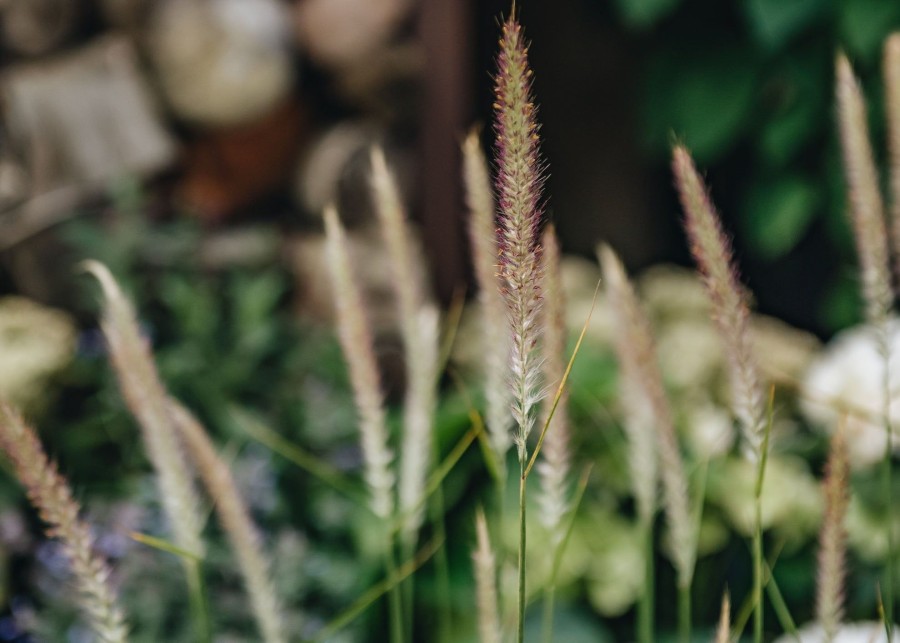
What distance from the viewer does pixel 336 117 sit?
1681 millimetres

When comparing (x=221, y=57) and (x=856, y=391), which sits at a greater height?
(x=221, y=57)

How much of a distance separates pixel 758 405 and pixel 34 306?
4.28ft

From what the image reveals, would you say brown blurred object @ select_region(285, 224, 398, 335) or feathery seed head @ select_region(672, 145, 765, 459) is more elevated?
brown blurred object @ select_region(285, 224, 398, 335)

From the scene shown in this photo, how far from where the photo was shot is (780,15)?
143cm

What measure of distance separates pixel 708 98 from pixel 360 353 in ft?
4.62

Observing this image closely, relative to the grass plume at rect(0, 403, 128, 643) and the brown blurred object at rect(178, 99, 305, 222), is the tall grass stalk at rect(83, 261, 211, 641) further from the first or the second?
the brown blurred object at rect(178, 99, 305, 222)

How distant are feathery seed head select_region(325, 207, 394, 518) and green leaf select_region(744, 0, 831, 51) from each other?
1.20 meters

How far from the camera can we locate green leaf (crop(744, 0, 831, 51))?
1425 millimetres

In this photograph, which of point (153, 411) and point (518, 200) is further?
point (153, 411)

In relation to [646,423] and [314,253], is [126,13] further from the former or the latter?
[646,423]

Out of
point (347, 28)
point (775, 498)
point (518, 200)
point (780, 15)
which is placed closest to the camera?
point (518, 200)

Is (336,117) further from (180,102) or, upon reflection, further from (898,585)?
(898,585)

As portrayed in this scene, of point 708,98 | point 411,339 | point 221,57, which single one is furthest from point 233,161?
point 411,339

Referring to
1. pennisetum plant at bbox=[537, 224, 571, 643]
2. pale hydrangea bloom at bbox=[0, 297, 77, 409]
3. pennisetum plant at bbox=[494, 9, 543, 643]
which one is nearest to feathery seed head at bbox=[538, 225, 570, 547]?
pennisetum plant at bbox=[537, 224, 571, 643]
